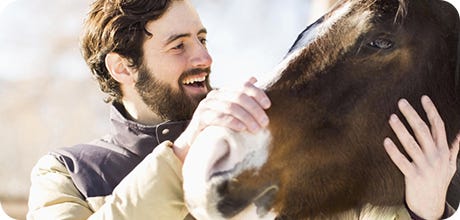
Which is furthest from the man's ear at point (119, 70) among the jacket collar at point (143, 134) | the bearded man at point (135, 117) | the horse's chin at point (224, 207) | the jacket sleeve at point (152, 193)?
the horse's chin at point (224, 207)

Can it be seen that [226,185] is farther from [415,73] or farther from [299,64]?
[415,73]

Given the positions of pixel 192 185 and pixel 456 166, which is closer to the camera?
pixel 192 185

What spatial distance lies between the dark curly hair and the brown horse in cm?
28

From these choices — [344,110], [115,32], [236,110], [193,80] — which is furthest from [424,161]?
[115,32]

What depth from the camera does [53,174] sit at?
1128 millimetres

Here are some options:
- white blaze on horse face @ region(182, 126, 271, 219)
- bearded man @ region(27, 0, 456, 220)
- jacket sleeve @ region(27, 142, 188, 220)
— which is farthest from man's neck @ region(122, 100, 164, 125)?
white blaze on horse face @ region(182, 126, 271, 219)

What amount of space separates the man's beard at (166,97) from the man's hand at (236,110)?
0.26 meters

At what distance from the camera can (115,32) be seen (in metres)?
1.21

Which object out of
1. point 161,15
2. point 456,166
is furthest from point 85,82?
point 456,166

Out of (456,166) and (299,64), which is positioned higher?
(299,64)

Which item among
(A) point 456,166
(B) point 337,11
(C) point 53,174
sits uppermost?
(B) point 337,11

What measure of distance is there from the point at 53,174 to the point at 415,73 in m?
0.52

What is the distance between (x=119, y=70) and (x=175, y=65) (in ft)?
0.39

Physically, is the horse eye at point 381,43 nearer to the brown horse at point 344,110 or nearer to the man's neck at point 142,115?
the brown horse at point 344,110
